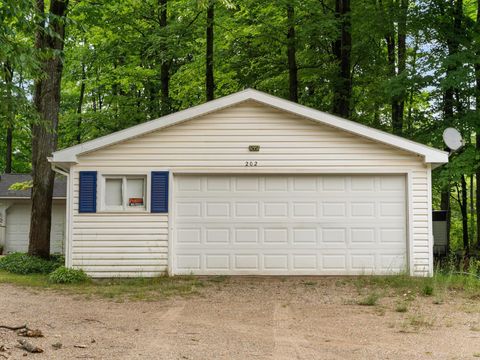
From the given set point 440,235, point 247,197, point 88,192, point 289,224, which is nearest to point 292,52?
point 440,235

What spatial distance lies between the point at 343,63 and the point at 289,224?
8586 millimetres

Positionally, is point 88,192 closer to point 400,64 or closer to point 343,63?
point 343,63

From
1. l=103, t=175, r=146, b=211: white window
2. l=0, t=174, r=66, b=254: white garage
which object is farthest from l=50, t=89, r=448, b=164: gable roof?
l=0, t=174, r=66, b=254: white garage

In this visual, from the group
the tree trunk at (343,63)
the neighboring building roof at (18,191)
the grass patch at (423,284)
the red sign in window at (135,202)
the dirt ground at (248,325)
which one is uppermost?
the tree trunk at (343,63)

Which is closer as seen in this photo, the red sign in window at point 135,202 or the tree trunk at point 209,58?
the red sign in window at point 135,202

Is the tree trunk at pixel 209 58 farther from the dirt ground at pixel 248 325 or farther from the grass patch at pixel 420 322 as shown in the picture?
the grass patch at pixel 420 322

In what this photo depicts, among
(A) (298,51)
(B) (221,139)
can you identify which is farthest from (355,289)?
(A) (298,51)

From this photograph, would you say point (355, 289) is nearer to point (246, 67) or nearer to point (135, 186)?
point (135, 186)

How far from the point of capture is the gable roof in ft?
34.8

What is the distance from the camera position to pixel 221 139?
11.0 metres

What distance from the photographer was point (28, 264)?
491 inches

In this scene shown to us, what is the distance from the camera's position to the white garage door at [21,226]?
21125mm

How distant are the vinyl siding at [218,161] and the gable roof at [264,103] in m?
0.19

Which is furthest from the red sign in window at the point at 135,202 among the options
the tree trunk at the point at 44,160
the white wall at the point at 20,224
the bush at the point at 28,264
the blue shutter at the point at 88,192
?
the white wall at the point at 20,224
